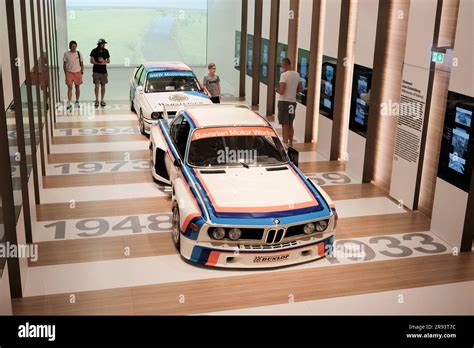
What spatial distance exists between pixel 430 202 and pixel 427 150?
0.81m

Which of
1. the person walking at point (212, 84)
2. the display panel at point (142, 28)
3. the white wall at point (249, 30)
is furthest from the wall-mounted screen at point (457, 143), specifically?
the display panel at point (142, 28)

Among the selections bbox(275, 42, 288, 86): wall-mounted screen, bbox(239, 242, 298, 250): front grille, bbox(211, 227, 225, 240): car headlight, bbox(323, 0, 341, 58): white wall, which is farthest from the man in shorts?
bbox(211, 227, 225, 240): car headlight

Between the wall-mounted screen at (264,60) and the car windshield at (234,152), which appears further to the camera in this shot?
the wall-mounted screen at (264,60)

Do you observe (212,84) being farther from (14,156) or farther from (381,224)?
(14,156)

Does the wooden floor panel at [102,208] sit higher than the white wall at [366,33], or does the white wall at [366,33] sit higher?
the white wall at [366,33]

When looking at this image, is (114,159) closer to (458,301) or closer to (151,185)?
(151,185)

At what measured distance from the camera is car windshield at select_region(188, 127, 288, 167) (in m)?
7.59

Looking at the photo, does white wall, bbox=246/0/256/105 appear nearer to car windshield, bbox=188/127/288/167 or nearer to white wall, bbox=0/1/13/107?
car windshield, bbox=188/127/288/167

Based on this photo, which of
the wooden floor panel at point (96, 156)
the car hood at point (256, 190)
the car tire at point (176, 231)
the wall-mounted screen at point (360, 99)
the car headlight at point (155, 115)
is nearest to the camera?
the car hood at point (256, 190)

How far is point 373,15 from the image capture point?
375 inches

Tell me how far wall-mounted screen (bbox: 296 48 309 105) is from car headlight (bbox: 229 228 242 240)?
22.5 ft

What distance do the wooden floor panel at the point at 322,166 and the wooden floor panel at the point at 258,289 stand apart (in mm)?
3808

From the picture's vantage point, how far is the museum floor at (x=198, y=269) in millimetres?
5902

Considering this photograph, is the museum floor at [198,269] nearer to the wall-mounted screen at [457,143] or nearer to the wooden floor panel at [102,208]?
the wooden floor panel at [102,208]
